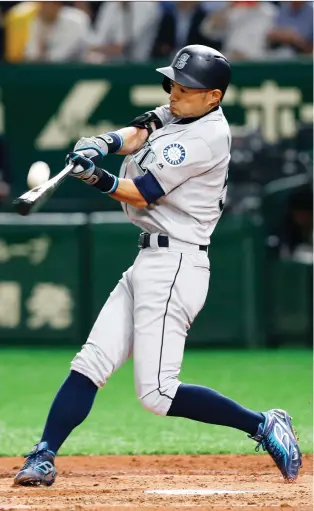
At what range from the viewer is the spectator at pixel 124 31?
1061 cm

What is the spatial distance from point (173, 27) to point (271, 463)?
6091 mm

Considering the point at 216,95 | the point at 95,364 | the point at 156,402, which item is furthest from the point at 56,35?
the point at 156,402

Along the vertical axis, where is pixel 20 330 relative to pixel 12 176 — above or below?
below

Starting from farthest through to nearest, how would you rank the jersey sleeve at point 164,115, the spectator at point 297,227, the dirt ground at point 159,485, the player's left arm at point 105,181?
the spectator at point 297,227 → the jersey sleeve at point 164,115 → the player's left arm at point 105,181 → the dirt ground at point 159,485

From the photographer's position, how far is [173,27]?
10578 mm

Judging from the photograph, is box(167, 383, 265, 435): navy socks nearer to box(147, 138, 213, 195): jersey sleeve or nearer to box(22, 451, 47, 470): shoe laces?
box(22, 451, 47, 470): shoe laces

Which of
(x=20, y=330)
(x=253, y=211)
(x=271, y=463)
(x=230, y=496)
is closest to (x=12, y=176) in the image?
(x=20, y=330)

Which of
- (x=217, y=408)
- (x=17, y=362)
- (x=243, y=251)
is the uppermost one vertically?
(x=217, y=408)

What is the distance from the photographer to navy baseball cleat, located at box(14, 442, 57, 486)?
4.39 metres

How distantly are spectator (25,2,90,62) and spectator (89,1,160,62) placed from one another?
144mm

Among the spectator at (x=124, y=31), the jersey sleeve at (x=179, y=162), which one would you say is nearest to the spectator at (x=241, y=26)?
the spectator at (x=124, y=31)

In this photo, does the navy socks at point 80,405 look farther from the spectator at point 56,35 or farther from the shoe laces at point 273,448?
the spectator at point 56,35

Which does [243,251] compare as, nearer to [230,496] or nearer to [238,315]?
[238,315]

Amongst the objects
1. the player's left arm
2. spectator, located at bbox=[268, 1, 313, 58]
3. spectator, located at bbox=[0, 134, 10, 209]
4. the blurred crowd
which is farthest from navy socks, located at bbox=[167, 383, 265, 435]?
spectator, located at bbox=[268, 1, 313, 58]
